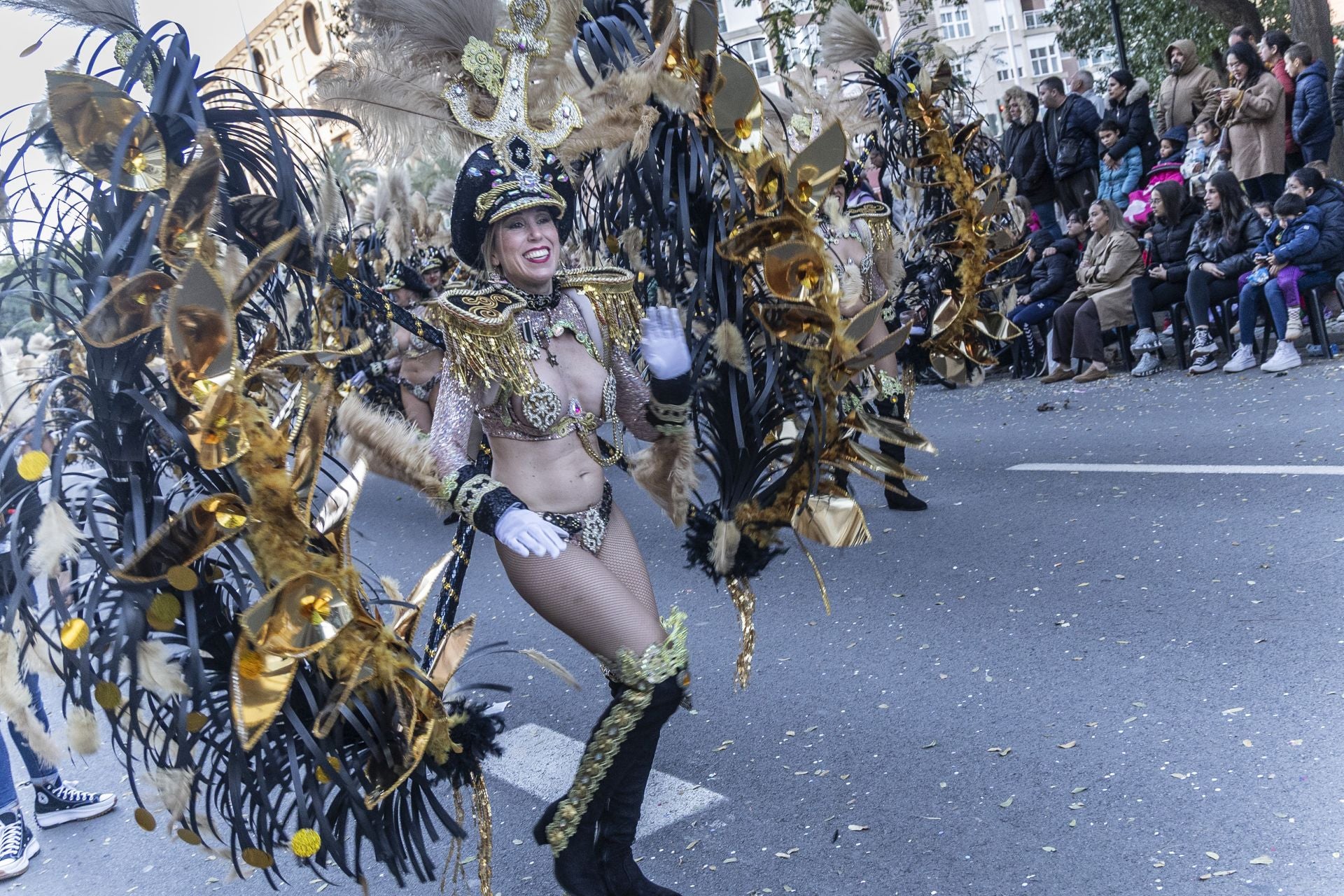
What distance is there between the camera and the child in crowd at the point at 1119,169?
1022cm

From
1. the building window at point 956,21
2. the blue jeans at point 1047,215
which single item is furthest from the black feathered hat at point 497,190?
the building window at point 956,21

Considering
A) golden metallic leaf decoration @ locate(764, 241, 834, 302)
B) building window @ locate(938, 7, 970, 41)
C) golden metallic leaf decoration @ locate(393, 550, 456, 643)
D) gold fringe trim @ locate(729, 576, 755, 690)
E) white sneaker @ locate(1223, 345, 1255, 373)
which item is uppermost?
building window @ locate(938, 7, 970, 41)

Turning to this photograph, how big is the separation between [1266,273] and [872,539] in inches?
163

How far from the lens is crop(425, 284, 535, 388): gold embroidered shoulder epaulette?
9.60 feet

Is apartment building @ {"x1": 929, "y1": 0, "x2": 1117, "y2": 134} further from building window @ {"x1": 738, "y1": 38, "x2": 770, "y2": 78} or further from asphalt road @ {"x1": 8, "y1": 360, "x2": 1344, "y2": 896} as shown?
asphalt road @ {"x1": 8, "y1": 360, "x2": 1344, "y2": 896}

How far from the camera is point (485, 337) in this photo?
2.94 m

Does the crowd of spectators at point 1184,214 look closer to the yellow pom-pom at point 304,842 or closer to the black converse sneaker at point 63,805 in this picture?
the black converse sneaker at point 63,805

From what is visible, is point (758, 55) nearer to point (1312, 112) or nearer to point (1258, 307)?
point (1312, 112)

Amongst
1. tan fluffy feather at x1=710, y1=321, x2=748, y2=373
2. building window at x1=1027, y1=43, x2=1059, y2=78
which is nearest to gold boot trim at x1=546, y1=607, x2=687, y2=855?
tan fluffy feather at x1=710, y1=321, x2=748, y2=373

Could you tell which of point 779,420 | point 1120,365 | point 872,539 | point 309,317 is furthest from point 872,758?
point 1120,365

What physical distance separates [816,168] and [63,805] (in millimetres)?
3672

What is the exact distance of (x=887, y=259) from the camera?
6.02 meters

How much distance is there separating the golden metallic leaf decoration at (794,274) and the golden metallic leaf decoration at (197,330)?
1.42m

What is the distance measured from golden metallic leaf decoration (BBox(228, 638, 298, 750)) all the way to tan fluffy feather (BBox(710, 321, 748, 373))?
1.43 metres
